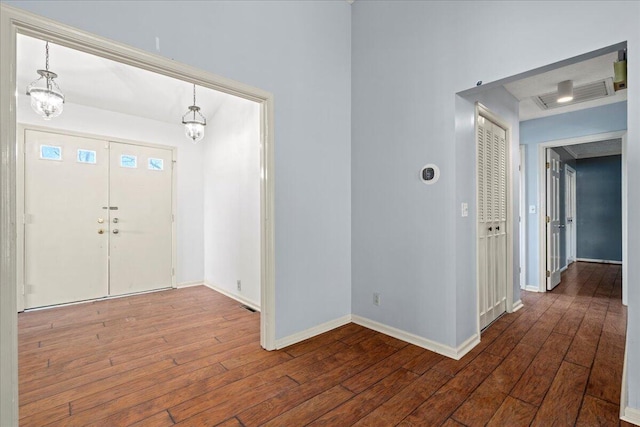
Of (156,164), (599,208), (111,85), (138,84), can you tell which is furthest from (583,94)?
(156,164)

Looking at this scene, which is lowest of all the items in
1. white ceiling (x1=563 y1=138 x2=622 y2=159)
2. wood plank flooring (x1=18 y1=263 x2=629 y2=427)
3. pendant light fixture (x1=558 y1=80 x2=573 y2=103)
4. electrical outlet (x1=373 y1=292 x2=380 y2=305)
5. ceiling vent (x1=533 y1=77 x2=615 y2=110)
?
wood plank flooring (x1=18 y1=263 x2=629 y2=427)

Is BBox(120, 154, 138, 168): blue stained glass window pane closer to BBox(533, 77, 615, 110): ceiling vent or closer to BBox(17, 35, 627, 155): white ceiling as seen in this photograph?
BBox(17, 35, 627, 155): white ceiling

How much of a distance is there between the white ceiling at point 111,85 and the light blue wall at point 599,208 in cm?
905

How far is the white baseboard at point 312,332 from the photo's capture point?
2.56 m

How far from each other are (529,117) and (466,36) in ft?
10.1

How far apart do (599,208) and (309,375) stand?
904cm

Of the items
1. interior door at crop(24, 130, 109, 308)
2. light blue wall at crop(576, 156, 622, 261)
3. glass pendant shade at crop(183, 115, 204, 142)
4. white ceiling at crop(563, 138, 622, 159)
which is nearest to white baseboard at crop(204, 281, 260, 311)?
interior door at crop(24, 130, 109, 308)

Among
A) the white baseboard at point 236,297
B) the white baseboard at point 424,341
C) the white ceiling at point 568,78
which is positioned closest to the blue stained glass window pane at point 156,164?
the white baseboard at point 236,297

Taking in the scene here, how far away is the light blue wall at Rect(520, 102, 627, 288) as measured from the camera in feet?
13.1

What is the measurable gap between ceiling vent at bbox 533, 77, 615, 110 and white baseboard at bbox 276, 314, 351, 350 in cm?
375

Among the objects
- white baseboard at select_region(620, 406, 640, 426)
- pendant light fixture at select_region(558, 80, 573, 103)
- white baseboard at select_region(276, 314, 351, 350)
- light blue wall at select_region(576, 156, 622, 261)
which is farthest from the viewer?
light blue wall at select_region(576, 156, 622, 261)

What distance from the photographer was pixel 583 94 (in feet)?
12.1

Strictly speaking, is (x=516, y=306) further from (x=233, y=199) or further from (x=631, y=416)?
(x=233, y=199)

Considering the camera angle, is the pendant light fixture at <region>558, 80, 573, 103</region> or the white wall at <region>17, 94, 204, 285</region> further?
the white wall at <region>17, 94, 204, 285</region>
